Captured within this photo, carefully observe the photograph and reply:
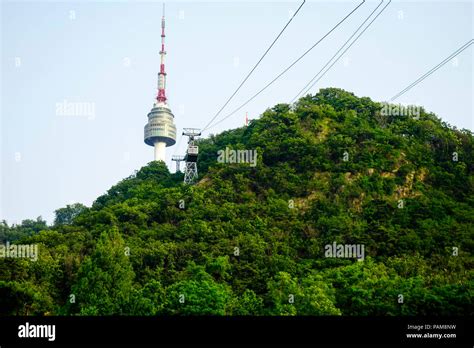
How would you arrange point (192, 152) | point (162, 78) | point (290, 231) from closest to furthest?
point (290, 231)
point (192, 152)
point (162, 78)

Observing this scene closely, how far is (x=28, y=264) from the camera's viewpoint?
40.5 metres

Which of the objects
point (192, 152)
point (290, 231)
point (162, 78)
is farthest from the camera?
point (162, 78)

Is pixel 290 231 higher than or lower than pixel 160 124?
lower

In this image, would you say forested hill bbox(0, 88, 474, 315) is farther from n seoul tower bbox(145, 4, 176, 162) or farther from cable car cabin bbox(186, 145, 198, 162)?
n seoul tower bbox(145, 4, 176, 162)

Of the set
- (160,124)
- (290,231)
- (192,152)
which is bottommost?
(290,231)

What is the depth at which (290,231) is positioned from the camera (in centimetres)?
4950

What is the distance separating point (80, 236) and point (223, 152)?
65.5 ft

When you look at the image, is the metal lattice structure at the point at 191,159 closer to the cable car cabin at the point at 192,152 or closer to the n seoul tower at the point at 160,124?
the cable car cabin at the point at 192,152

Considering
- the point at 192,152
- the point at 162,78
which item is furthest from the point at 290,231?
the point at 162,78

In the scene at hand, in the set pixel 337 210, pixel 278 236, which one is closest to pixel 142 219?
pixel 278 236

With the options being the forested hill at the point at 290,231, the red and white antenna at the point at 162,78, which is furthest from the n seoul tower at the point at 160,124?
the forested hill at the point at 290,231

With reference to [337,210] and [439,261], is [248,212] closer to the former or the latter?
[337,210]

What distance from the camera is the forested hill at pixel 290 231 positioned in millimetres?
35969

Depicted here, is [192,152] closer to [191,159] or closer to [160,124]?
[191,159]
